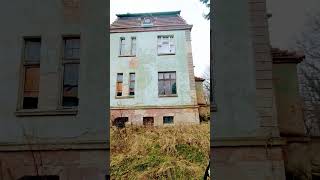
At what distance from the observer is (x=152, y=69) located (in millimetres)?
2104

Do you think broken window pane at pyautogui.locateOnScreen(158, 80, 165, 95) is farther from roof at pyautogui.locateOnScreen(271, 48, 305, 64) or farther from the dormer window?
roof at pyautogui.locateOnScreen(271, 48, 305, 64)

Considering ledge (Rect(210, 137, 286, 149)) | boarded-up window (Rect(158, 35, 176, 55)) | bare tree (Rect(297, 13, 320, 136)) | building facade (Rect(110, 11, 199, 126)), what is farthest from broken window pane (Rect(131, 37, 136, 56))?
bare tree (Rect(297, 13, 320, 136))

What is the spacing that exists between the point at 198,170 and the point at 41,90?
4.85 ft

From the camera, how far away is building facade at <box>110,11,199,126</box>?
6.68ft

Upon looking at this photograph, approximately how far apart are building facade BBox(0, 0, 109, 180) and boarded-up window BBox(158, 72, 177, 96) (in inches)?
27.1

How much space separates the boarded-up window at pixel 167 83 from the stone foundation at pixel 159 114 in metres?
0.09

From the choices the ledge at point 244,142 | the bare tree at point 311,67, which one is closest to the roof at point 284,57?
the bare tree at point 311,67

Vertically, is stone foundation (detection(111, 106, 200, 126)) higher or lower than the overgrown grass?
higher

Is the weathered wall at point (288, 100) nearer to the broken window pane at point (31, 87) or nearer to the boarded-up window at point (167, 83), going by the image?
the boarded-up window at point (167, 83)

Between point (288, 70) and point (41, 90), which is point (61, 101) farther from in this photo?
point (288, 70)

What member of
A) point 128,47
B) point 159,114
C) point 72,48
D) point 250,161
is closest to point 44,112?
point 72,48

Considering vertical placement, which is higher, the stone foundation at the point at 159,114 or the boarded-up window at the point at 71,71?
the boarded-up window at the point at 71,71

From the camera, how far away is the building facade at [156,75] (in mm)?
2037

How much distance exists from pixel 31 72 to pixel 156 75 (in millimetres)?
1406
